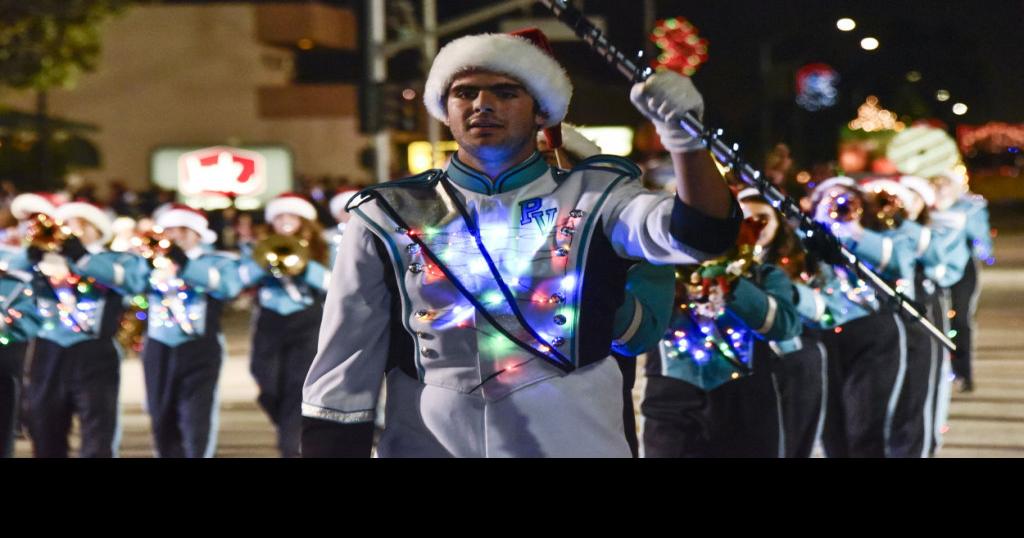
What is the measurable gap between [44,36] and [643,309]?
91.0 ft

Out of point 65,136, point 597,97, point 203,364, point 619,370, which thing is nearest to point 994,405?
point 203,364

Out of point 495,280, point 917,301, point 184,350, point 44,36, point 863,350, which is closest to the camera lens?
point 495,280

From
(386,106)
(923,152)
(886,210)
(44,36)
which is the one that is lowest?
(886,210)

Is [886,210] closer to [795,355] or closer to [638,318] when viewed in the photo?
[795,355]

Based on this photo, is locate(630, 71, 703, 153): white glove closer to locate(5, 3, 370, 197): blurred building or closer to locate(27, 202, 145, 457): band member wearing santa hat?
locate(27, 202, 145, 457): band member wearing santa hat

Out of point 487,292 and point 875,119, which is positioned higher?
point 875,119

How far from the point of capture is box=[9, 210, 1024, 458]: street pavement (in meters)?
10.7

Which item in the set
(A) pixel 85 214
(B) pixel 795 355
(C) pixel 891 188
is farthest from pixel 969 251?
(A) pixel 85 214

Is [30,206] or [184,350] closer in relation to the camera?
[184,350]

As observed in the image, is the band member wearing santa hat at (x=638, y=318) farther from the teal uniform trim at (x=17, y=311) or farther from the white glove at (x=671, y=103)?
the teal uniform trim at (x=17, y=311)

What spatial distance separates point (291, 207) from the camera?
11.2 meters
